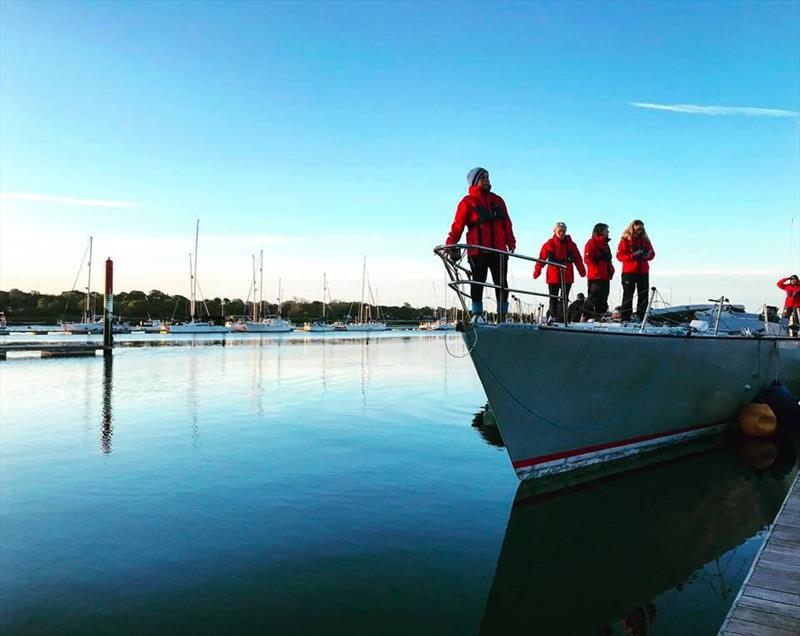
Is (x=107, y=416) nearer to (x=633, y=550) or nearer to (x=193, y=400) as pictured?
(x=193, y=400)

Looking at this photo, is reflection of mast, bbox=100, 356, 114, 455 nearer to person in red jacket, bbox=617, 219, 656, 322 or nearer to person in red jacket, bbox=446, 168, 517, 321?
person in red jacket, bbox=446, 168, 517, 321

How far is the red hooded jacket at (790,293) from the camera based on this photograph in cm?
1469

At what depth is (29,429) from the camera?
11.1 m

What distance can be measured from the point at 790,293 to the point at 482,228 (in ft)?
38.6

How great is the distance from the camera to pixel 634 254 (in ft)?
34.3

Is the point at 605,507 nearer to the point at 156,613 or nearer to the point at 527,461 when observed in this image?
the point at 527,461

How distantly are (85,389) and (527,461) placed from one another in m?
14.1

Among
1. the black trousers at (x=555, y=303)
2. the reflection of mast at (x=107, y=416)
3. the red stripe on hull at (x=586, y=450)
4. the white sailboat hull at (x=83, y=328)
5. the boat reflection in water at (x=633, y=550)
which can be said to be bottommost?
the boat reflection in water at (x=633, y=550)

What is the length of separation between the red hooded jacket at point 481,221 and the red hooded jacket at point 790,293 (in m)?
11.2

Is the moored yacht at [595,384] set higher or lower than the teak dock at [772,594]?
higher

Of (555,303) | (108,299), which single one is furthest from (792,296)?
(108,299)

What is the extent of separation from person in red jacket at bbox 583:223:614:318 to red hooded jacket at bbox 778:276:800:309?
730cm

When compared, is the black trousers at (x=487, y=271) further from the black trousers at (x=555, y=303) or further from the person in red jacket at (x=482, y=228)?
the black trousers at (x=555, y=303)

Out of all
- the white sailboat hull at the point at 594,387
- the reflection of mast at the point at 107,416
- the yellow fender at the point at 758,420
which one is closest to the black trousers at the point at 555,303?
the white sailboat hull at the point at 594,387
